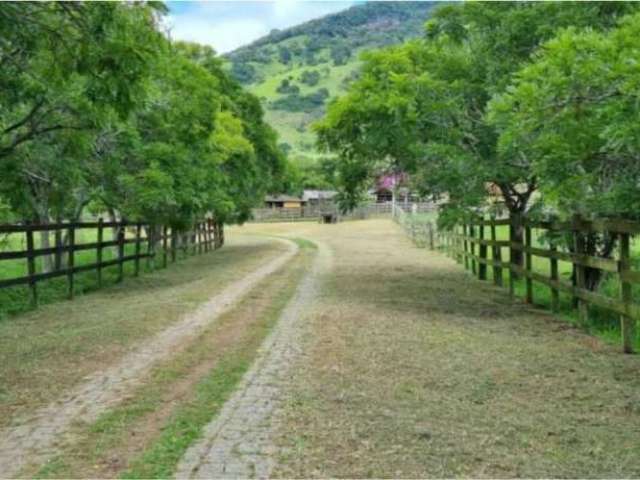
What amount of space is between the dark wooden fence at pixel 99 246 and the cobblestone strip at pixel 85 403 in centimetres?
423

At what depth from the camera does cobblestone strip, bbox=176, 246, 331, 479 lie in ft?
16.6

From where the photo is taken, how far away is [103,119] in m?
11.1

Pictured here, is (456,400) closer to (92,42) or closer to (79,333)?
(92,42)

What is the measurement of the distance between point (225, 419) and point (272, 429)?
486mm

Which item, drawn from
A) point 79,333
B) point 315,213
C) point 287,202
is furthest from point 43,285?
point 287,202

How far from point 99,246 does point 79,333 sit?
24.7 ft

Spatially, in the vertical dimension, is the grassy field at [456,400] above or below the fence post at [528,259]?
below

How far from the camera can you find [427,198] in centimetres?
1677

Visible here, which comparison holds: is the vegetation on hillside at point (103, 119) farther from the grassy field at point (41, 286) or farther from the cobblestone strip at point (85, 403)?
the cobblestone strip at point (85, 403)

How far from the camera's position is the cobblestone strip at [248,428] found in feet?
16.6

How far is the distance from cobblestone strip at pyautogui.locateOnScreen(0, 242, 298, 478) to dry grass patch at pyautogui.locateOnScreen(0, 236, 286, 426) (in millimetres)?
197

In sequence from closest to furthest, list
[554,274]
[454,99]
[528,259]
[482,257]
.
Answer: [554,274] < [528,259] < [454,99] < [482,257]

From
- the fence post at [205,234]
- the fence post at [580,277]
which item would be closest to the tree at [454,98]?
the fence post at [580,277]

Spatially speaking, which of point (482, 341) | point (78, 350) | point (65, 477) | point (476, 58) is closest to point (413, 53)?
point (476, 58)
